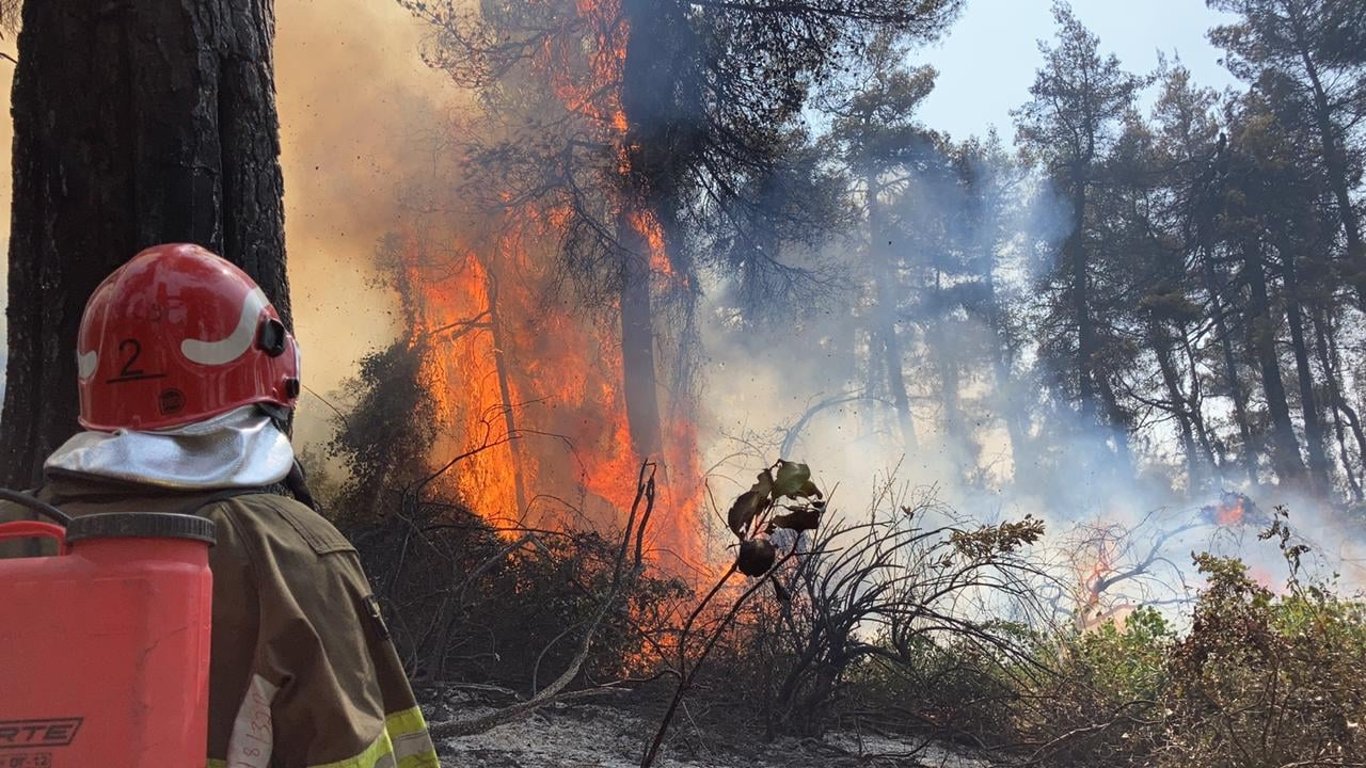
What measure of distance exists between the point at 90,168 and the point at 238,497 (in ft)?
4.01

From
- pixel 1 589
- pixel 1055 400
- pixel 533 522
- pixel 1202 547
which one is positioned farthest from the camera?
pixel 1055 400

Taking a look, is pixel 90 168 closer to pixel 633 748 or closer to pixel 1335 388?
→ pixel 633 748

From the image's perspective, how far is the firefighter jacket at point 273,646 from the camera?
151 cm

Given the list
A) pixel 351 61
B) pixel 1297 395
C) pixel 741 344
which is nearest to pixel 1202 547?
pixel 1297 395

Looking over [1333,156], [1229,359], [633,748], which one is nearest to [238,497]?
[633,748]

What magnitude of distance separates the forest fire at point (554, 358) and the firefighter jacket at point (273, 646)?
30.8 ft

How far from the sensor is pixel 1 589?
3.81 ft

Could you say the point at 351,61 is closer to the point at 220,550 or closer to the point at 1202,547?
the point at 220,550

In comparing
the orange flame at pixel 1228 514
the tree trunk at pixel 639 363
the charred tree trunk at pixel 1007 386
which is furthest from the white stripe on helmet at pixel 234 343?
the charred tree trunk at pixel 1007 386

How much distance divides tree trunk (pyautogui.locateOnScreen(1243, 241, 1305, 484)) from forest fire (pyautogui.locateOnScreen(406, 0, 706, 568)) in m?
13.8

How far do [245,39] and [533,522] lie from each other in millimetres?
9917

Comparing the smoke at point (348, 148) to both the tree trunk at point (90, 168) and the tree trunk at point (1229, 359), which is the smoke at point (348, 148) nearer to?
the tree trunk at point (90, 168)

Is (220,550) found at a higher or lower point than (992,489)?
lower

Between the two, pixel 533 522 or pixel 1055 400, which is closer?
pixel 533 522
